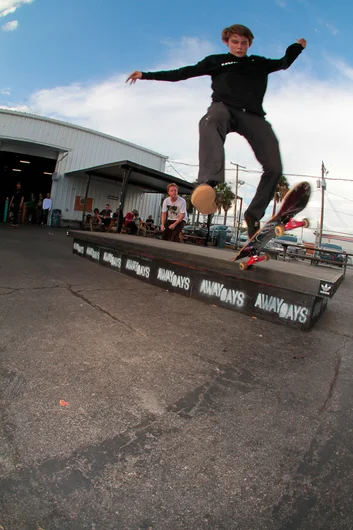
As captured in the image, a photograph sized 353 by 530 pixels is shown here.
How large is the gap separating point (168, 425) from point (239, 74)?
3626mm

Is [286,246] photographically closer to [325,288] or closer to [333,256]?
[333,256]

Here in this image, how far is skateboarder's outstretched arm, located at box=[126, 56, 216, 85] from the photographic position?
357cm

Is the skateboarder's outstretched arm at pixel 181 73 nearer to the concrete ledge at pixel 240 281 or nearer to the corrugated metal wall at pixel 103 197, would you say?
the concrete ledge at pixel 240 281

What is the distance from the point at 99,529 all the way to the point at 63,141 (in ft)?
69.3

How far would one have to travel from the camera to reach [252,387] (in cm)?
216

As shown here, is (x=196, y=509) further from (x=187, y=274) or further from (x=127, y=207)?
(x=127, y=207)

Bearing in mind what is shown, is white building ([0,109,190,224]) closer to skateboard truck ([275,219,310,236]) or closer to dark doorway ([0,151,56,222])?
dark doorway ([0,151,56,222])

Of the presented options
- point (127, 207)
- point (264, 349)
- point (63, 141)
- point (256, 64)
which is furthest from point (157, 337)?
point (127, 207)

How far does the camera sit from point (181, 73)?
3582mm

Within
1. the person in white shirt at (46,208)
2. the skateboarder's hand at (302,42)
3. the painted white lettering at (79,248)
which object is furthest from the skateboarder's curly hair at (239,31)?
the person in white shirt at (46,208)

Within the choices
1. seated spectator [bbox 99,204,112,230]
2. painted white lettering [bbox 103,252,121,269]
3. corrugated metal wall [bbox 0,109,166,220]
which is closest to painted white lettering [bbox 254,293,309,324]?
painted white lettering [bbox 103,252,121,269]

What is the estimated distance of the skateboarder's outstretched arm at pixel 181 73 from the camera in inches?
140

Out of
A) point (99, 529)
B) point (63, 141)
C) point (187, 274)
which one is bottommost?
point (99, 529)

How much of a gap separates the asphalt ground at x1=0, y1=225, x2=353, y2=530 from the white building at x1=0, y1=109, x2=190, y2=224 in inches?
711
